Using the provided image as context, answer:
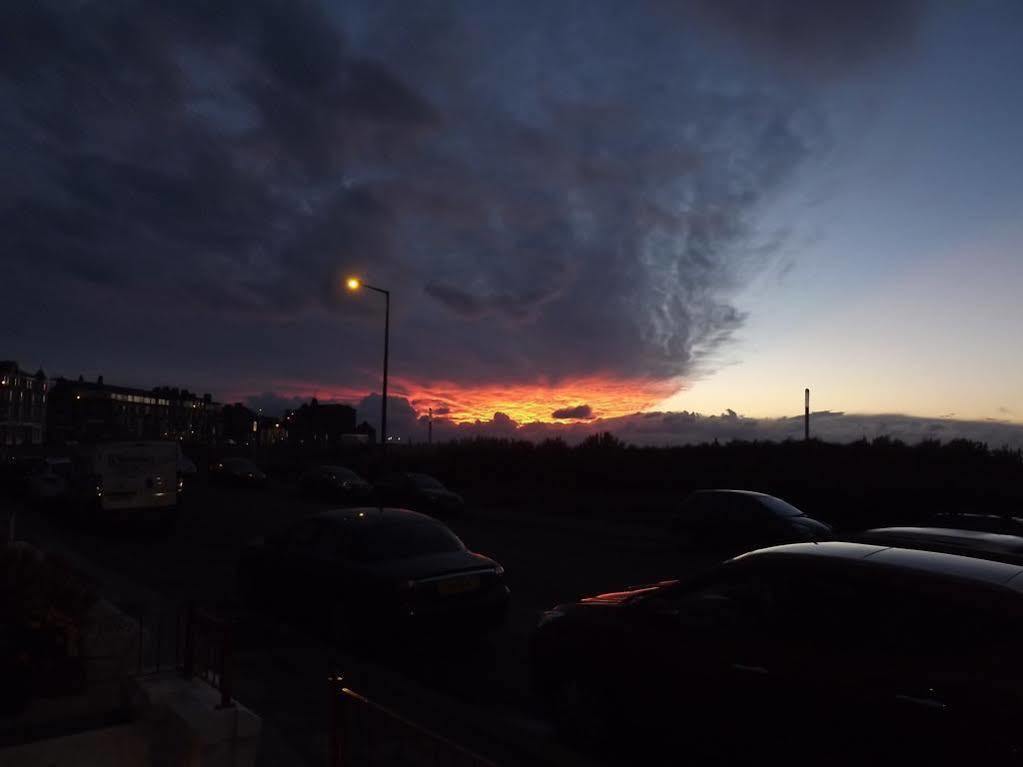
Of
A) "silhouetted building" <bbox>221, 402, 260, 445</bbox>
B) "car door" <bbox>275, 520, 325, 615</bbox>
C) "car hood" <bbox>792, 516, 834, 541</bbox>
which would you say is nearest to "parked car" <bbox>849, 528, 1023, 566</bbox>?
"car door" <bbox>275, 520, 325, 615</bbox>

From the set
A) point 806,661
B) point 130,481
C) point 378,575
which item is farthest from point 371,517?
point 130,481

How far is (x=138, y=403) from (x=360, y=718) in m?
150

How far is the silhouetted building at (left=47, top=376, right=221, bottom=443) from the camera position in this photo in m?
122

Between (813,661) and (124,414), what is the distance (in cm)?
14809

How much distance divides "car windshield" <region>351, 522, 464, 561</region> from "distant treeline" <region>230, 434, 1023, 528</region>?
1704cm

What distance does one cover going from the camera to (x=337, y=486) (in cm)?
3109

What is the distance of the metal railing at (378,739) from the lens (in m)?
2.91

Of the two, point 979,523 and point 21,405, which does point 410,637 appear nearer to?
point 979,523

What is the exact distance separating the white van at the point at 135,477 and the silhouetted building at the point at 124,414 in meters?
100

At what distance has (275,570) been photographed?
9078 mm

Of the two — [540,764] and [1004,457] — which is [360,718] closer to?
[540,764]

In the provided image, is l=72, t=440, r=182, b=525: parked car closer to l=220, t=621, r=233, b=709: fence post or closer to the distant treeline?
the distant treeline

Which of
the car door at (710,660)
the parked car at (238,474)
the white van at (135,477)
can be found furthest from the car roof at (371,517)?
the parked car at (238,474)

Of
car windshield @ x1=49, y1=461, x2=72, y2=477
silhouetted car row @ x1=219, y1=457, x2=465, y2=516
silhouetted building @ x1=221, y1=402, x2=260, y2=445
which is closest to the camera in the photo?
car windshield @ x1=49, y1=461, x2=72, y2=477
